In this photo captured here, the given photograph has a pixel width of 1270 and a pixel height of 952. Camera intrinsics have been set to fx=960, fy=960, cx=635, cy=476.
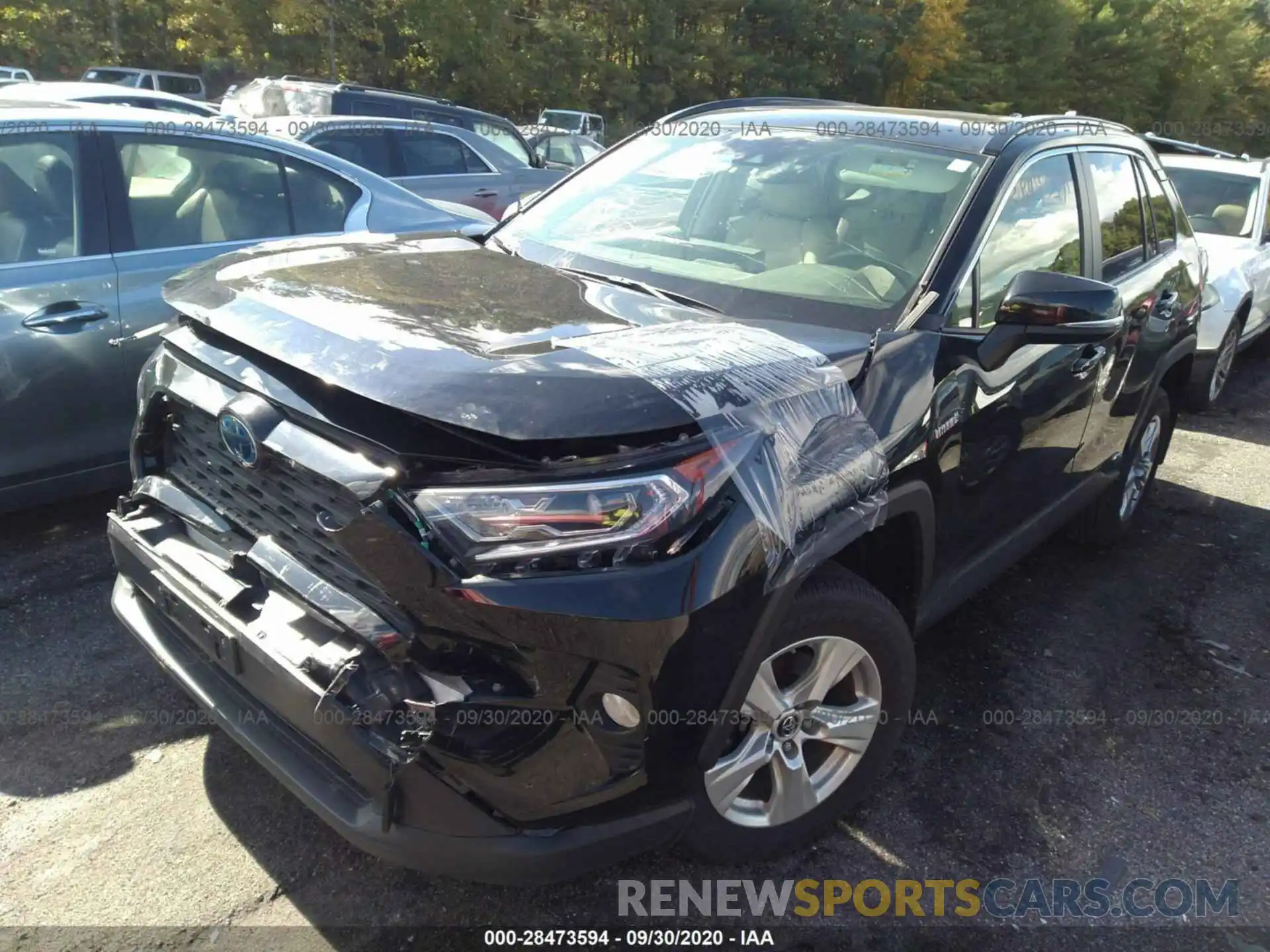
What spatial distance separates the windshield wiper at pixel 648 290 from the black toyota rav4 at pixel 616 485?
0.03 meters

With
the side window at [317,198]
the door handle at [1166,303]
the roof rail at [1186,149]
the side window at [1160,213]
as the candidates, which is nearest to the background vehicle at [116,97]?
the side window at [317,198]

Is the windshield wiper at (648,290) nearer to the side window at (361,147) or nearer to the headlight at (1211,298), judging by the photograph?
the headlight at (1211,298)

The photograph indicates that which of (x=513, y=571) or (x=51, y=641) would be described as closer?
(x=513, y=571)

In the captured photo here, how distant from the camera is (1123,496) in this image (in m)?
4.52

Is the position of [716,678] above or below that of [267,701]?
above

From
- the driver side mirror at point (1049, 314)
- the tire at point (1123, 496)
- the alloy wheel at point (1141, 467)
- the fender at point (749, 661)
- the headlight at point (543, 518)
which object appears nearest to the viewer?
the headlight at point (543, 518)

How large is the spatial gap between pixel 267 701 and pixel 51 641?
1.77 metres

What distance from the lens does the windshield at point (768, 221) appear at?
2736 millimetres

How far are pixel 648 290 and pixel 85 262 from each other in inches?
94.6

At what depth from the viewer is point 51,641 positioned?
3303 millimetres

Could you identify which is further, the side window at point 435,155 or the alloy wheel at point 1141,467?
the side window at point 435,155

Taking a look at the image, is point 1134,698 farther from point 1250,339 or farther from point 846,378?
point 1250,339

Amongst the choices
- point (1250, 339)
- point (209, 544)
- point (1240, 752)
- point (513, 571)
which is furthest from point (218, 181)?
point (1250, 339)

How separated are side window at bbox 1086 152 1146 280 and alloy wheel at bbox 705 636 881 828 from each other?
2.08 m
